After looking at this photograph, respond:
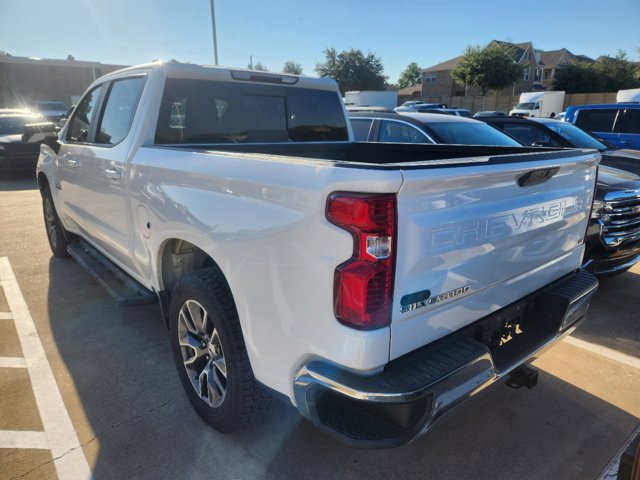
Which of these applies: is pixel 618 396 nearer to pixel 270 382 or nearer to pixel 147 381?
pixel 270 382

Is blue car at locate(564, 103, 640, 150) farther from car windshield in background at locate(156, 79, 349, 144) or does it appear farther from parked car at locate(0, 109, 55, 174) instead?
parked car at locate(0, 109, 55, 174)

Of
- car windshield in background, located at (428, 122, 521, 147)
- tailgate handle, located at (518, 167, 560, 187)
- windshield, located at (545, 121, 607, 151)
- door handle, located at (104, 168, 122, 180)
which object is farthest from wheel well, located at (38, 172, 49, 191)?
windshield, located at (545, 121, 607, 151)

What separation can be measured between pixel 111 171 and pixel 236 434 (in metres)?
1.98

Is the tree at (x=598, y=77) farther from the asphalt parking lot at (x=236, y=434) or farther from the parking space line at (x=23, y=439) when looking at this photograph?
the parking space line at (x=23, y=439)

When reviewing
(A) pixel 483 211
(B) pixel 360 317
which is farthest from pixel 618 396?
(B) pixel 360 317

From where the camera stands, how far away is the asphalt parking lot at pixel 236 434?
2.34m

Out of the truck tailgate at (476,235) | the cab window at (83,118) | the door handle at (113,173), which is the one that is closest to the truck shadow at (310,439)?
the truck tailgate at (476,235)

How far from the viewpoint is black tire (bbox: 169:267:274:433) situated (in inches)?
86.0

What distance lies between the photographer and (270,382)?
6.53ft

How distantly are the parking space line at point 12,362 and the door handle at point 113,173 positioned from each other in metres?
1.52

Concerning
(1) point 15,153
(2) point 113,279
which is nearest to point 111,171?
(2) point 113,279

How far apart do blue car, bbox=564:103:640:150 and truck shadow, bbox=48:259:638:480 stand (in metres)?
7.91

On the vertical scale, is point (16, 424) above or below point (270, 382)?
below

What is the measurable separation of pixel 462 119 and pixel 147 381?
523 cm
